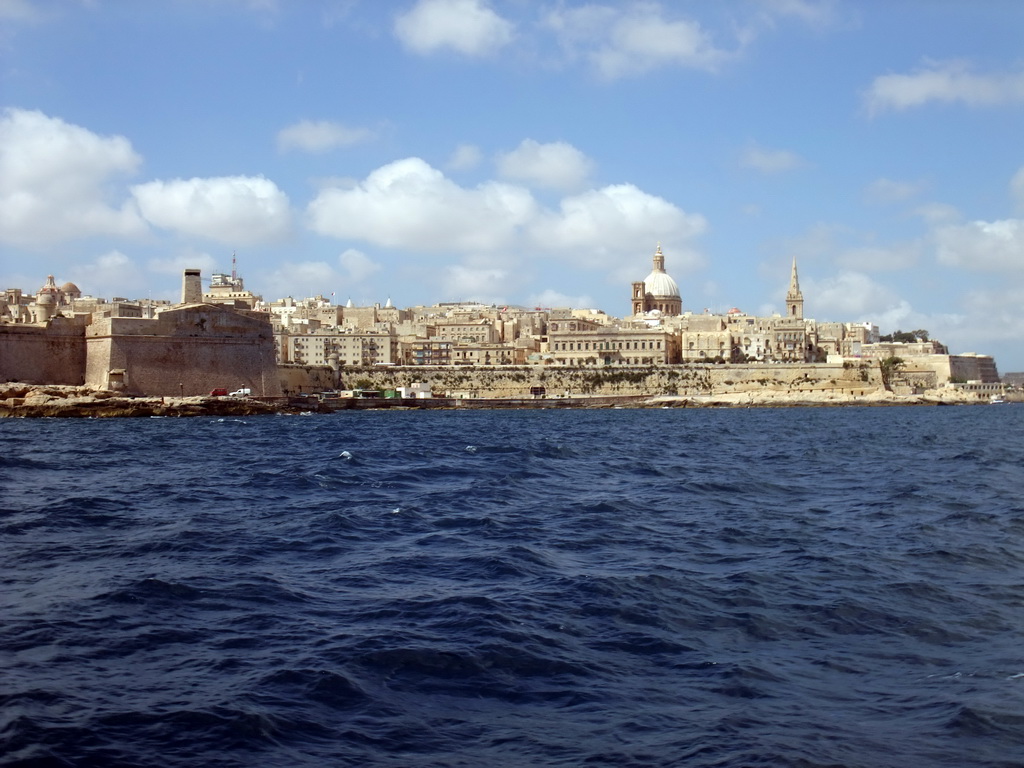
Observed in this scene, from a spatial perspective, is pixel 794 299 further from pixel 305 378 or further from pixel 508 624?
pixel 508 624

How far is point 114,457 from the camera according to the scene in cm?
2297

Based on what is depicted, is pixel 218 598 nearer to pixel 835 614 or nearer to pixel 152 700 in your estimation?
pixel 152 700

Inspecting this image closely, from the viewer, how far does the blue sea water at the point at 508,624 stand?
618 cm

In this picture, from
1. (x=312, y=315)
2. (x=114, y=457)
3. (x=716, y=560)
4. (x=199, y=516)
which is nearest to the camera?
(x=716, y=560)

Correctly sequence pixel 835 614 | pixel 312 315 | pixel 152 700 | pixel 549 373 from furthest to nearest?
pixel 312 315 → pixel 549 373 → pixel 835 614 → pixel 152 700

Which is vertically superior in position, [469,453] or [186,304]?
[186,304]

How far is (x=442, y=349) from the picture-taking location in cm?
8338

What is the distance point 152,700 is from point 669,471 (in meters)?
15.1

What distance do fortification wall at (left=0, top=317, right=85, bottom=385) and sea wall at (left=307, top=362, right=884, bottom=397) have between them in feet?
74.2

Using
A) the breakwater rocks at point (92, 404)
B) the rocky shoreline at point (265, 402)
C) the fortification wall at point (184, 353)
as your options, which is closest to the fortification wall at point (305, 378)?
the fortification wall at point (184, 353)

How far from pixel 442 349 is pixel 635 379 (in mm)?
17561

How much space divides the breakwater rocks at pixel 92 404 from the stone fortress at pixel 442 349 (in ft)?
6.70

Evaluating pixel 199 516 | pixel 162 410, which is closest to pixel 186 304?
pixel 162 410

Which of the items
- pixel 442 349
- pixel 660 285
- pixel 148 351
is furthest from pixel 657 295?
pixel 148 351
